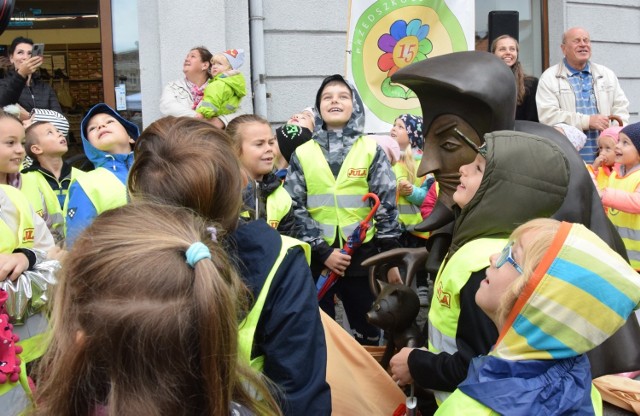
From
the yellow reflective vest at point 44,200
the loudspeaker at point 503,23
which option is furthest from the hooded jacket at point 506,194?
the loudspeaker at point 503,23

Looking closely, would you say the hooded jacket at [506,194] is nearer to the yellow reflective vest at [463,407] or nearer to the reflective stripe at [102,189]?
the yellow reflective vest at [463,407]

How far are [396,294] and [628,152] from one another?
2.88m

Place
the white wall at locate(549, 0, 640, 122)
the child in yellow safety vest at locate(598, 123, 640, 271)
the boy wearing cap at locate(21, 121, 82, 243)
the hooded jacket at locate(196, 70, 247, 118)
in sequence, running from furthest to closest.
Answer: the white wall at locate(549, 0, 640, 122)
the hooded jacket at locate(196, 70, 247, 118)
the child in yellow safety vest at locate(598, 123, 640, 271)
the boy wearing cap at locate(21, 121, 82, 243)

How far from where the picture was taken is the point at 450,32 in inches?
260

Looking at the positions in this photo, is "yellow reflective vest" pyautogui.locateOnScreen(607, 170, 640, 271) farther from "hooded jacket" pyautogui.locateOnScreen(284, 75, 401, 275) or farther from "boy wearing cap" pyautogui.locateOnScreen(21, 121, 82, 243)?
"boy wearing cap" pyautogui.locateOnScreen(21, 121, 82, 243)

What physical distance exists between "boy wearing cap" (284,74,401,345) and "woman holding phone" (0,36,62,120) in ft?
8.03

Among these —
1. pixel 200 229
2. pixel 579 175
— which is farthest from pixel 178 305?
pixel 579 175

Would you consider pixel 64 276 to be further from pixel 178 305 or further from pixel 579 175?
pixel 579 175

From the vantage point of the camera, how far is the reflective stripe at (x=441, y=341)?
225cm

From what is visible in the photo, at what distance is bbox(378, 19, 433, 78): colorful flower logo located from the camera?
6395mm

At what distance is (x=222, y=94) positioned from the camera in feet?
18.0

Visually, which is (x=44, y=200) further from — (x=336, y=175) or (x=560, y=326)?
(x=560, y=326)

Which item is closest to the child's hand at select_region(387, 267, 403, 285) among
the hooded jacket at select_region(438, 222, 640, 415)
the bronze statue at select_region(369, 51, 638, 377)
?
the bronze statue at select_region(369, 51, 638, 377)

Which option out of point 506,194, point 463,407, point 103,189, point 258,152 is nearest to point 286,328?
point 463,407
